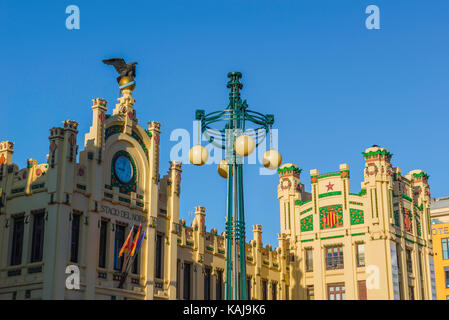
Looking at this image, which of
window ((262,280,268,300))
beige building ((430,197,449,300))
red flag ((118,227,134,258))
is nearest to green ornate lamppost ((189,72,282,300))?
red flag ((118,227,134,258))

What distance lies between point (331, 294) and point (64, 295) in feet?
76.4

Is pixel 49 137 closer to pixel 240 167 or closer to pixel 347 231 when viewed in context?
pixel 240 167

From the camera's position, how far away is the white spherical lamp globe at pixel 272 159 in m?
26.4

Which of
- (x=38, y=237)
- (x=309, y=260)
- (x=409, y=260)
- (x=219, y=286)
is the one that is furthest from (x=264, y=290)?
(x=38, y=237)

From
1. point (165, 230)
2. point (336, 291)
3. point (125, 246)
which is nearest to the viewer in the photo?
point (125, 246)

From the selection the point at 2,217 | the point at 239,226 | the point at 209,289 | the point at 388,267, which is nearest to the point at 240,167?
the point at 239,226

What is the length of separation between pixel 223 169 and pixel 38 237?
1089 centimetres

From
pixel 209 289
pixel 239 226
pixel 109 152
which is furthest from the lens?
pixel 209 289

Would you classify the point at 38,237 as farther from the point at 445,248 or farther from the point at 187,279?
the point at 445,248

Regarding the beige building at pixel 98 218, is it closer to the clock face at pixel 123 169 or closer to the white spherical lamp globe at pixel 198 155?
the clock face at pixel 123 169

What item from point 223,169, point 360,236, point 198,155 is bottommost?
point 198,155

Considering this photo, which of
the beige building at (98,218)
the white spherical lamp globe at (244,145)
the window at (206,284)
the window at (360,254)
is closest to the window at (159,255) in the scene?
the beige building at (98,218)

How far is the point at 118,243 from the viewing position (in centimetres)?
3678

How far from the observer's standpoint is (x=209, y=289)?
43.0m
